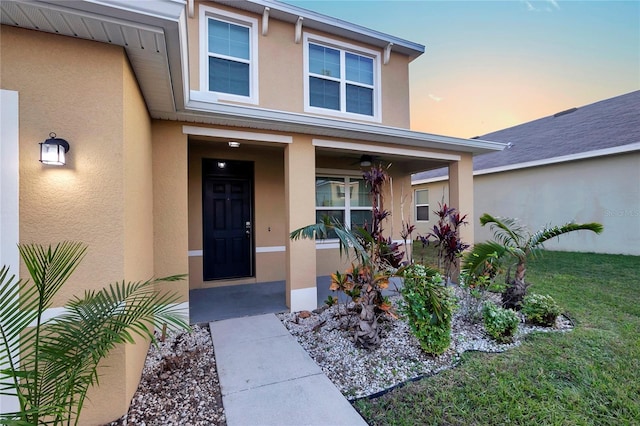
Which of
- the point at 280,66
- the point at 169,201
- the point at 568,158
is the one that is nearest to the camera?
the point at 169,201

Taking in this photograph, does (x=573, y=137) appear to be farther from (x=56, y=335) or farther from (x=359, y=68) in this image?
(x=56, y=335)

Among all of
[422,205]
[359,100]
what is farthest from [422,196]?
[359,100]

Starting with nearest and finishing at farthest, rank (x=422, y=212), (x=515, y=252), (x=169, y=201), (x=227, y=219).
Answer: (x=169, y=201) → (x=515, y=252) → (x=227, y=219) → (x=422, y=212)

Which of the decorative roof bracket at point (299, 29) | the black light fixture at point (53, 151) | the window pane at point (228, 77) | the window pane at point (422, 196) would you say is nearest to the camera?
the black light fixture at point (53, 151)

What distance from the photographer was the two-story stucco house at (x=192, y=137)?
196 cm

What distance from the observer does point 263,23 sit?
5312 millimetres

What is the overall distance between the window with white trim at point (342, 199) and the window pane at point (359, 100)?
165 cm

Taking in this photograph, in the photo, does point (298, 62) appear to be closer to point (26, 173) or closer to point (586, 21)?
point (26, 173)

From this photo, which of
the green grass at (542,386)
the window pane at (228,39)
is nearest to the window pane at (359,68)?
the window pane at (228,39)

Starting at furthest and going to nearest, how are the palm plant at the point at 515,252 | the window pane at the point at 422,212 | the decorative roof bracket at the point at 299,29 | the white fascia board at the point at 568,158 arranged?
1. the window pane at the point at 422,212
2. the white fascia board at the point at 568,158
3. the decorative roof bracket at the point at 299,29
4. the palm plant at the point at 515,252

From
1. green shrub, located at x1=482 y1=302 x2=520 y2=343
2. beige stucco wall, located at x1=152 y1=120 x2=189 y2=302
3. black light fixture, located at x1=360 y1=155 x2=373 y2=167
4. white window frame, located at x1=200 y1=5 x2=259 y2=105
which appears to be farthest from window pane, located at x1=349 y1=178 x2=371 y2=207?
beige stucco wall, located at x1=152 y1=120 x2=189 y2=302

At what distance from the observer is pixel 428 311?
298cm

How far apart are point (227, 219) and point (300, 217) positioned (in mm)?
2093

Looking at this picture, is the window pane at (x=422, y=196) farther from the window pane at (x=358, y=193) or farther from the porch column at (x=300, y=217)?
the porch column at (x=300, y=217)
